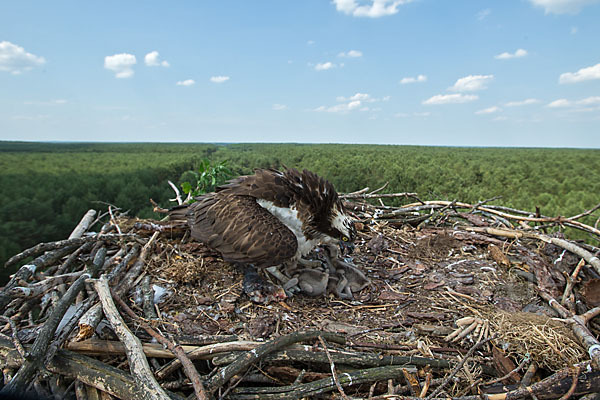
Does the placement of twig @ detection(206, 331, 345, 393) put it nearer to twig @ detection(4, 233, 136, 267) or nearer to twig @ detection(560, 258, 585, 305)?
twig @ detection(4, 233, 136, 267)

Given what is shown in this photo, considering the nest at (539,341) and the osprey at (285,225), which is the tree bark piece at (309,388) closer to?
the nest at (539,341)

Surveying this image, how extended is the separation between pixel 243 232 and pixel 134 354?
1.40 m

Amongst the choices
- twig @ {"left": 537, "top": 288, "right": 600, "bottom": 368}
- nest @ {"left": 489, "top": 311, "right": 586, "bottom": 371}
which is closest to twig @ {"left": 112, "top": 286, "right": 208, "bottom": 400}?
nest @ {"left": 489, "top": 311, "right": 586, "bottom": 371}

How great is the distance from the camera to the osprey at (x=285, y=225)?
10.5 ft

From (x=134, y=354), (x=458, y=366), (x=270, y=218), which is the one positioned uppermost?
(x=270, y=218)

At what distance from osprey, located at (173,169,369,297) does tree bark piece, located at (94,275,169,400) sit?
108 centimetres

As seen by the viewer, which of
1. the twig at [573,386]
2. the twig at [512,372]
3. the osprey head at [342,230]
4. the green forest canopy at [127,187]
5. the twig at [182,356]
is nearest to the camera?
the twig at [182,356]

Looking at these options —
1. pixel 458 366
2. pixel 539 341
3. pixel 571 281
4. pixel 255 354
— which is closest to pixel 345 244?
pixel 458 366

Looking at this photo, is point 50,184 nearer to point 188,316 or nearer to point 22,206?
point 22,206

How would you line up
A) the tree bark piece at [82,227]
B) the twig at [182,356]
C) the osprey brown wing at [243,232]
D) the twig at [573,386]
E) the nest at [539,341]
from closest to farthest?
the twig at [182,356], the twig at [573,386], the nest at [539,341], the osprey brown wing at [243,232], the tree bark piece at [82,227]

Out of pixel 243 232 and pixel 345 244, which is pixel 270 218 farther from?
pixel 345 244

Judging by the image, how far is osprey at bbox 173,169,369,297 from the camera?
319cm

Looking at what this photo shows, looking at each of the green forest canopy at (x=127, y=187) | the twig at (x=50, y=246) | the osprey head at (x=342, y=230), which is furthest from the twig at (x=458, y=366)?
the twig at (x=50, y=246)

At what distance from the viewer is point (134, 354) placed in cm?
212
